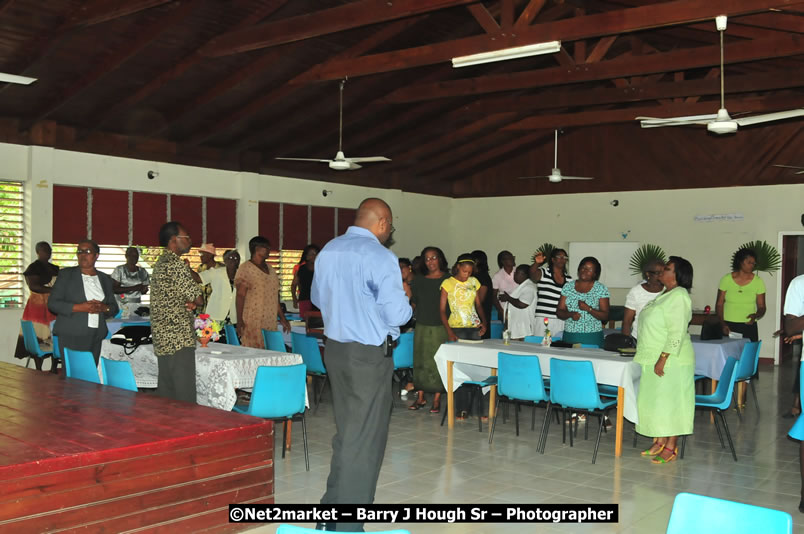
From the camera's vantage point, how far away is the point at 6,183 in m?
9.91

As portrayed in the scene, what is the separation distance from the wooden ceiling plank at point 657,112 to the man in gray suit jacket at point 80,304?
28.5 feet

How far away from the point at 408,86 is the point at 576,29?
4146mm

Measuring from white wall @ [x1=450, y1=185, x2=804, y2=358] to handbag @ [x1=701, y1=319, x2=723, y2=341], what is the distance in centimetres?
634

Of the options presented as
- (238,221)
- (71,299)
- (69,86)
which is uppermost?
(69,86)

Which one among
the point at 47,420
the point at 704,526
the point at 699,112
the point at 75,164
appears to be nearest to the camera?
the point at 704,526

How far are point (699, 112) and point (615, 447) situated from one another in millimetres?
7375

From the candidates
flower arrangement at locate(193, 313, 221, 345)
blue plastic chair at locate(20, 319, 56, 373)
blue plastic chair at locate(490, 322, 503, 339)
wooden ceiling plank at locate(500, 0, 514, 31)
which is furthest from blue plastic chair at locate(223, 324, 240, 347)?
wooden ceiling plank at locate(500, 0, 514, 31)

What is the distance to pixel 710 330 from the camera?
24.1 feet

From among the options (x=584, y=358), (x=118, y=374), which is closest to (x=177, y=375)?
(x=118, y=374)

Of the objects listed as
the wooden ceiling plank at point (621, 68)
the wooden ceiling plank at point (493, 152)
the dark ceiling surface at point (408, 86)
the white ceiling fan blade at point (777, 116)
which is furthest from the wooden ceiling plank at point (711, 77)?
the white ceiling fan blade at point (777, 116)

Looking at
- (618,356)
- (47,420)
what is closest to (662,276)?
(618,356)

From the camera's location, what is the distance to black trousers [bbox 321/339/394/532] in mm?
3570

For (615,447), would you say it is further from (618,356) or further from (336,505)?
(336,505)

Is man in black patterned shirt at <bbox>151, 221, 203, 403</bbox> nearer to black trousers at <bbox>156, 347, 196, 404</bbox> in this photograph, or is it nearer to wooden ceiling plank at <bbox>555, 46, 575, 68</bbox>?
black trousers at <bbox>156, 347, 196, 404</bbox>
